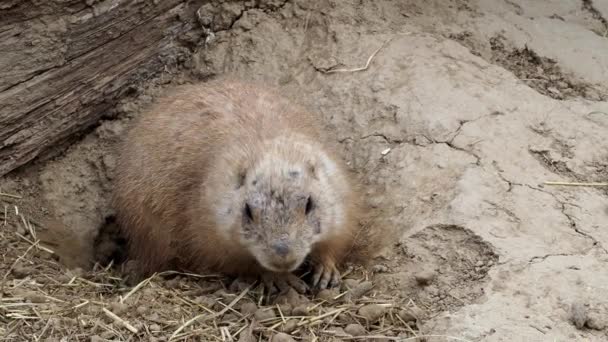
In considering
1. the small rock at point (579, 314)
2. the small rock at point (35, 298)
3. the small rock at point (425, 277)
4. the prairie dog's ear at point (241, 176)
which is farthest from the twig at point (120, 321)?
the small rock at point (579, 314)

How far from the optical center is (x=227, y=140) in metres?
5.99

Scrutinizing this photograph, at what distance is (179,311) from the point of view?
5332 mm

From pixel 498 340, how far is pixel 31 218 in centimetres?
382

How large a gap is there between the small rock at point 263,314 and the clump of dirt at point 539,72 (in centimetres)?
312

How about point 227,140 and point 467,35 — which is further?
point 467,35

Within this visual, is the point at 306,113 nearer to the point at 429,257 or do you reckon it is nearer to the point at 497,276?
the point at 429,257

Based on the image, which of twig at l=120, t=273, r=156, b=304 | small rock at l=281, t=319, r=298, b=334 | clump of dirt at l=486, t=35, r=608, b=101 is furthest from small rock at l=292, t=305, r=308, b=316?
clump of dirt at l=486, t=35, r=608, b=101

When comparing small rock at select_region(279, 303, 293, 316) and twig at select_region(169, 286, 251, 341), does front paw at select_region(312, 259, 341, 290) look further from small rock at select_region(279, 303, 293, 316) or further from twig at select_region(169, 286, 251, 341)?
twig at select_region(169, 286, 251, 341)

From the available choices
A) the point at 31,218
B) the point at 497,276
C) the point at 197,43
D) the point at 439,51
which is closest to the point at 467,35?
the point at 439,51

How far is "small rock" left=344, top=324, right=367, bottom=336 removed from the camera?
5066 millimetres

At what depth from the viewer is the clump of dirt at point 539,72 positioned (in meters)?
6.91

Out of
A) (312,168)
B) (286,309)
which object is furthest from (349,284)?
(312,168)

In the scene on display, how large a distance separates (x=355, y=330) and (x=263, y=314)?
583 millimetres

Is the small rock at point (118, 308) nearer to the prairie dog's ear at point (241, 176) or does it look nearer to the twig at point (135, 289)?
the twig at point (135, 289)
